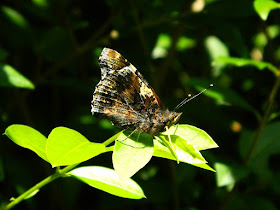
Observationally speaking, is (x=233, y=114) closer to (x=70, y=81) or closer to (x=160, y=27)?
(x=160, y=27)

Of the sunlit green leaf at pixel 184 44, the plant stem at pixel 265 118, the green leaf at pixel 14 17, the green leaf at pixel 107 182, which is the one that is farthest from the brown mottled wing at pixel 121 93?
the sunlit green leaf at pixel 184 44

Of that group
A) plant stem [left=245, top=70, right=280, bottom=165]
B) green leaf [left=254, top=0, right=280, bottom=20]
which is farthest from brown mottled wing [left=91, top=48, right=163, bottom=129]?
plant stem [left=245, top=70, right=280, bottom=165]

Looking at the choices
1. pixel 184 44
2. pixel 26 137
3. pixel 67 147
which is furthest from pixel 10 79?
pixel 184 44

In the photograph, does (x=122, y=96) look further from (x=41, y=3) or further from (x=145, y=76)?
(x=41, y=3)

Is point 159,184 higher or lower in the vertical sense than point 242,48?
lower

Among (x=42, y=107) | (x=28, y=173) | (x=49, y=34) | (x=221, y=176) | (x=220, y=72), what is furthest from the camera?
(x=220, y=72)

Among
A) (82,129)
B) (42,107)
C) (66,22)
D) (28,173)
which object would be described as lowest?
(28,173)

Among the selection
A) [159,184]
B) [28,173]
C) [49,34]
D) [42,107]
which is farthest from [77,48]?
[159,184]
